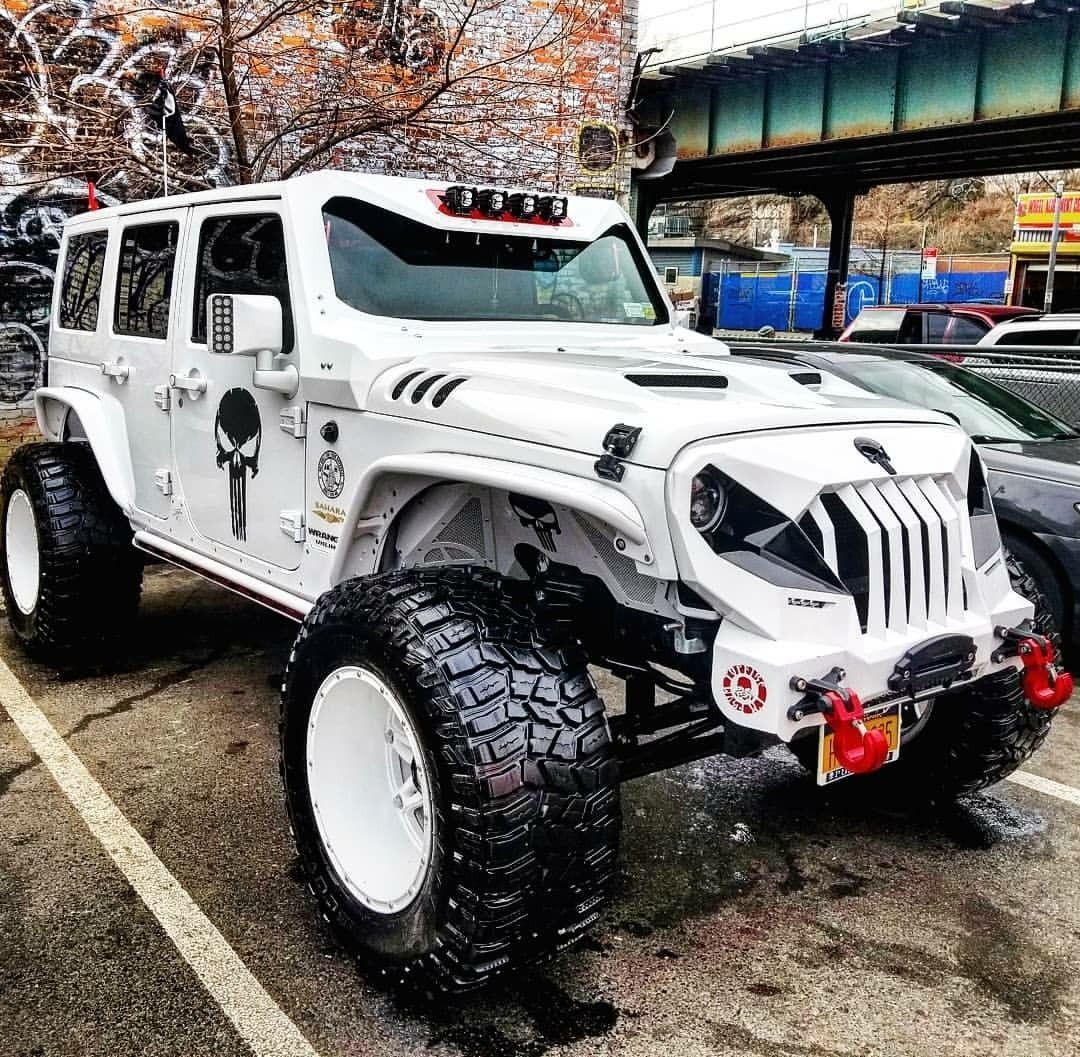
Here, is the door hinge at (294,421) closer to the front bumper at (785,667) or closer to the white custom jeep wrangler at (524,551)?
the white custom jeep wrangler at (524,551)

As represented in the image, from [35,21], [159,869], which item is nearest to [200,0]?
[35,21]

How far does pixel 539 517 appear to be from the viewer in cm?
320

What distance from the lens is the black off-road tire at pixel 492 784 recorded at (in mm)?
2617

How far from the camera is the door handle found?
4.47m

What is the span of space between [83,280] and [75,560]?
4.93 feet

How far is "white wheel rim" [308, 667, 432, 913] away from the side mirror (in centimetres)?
126

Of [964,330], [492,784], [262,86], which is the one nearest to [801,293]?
[964,330]

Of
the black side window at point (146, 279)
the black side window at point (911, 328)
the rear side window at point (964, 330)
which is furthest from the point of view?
the black side window at point (911, 328)

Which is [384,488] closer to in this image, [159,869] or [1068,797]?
[159,869]

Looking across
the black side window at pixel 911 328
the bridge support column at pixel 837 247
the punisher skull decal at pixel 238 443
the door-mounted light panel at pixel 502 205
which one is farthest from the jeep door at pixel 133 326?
the bridge support column at pixel 837 247

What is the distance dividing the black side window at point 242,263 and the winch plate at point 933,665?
232 cm

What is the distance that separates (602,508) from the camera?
8.86ft

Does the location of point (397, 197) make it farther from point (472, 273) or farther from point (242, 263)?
point (242, 263)

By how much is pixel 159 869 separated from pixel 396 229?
92.3 inches
